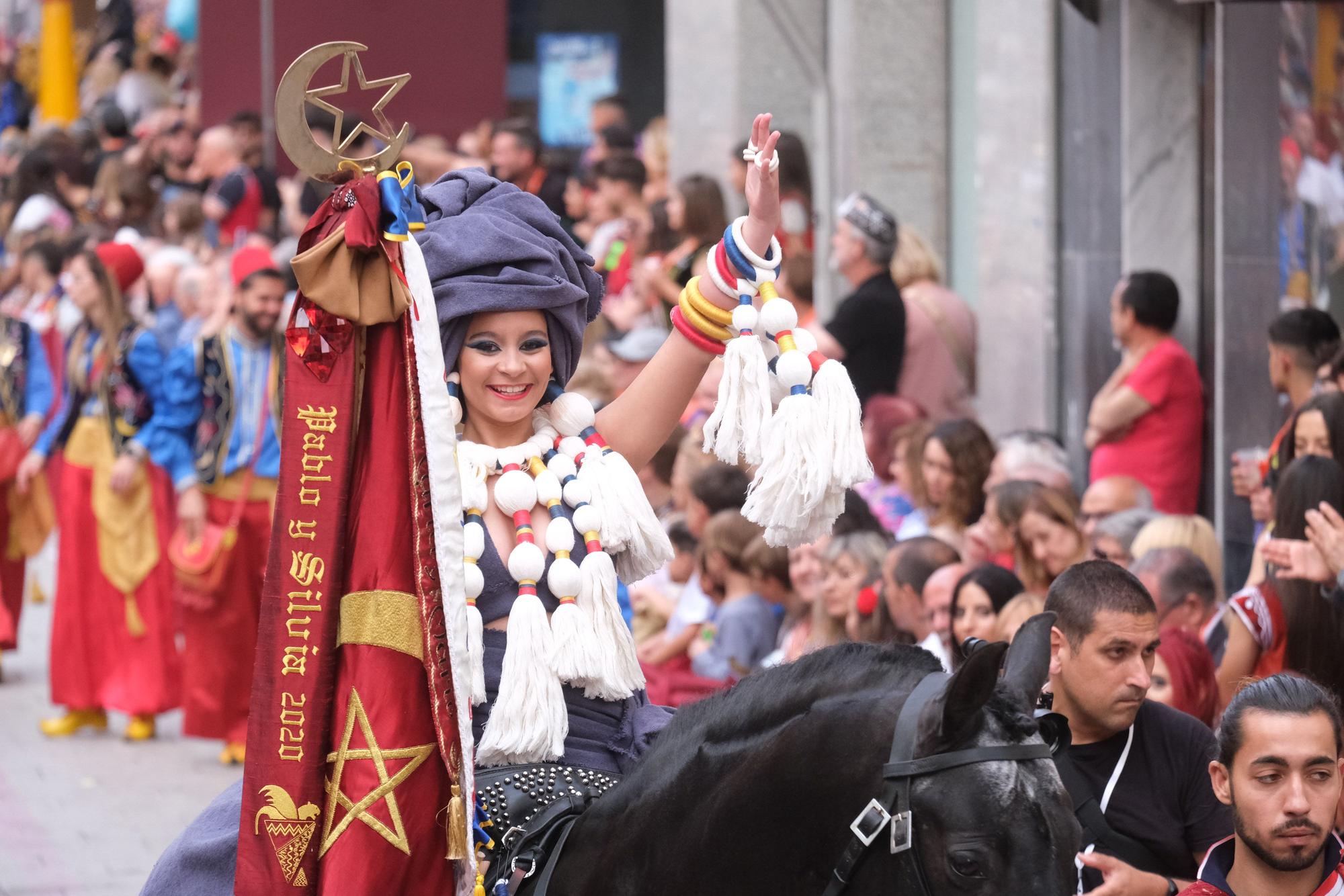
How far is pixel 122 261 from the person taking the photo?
10.1 metres

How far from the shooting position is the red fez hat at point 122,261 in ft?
32.8

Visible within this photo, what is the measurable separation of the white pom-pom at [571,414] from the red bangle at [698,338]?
0.77 ft

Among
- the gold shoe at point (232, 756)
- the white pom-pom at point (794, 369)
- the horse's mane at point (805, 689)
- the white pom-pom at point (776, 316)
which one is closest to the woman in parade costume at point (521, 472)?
the white pom-pom at point (776, 316)

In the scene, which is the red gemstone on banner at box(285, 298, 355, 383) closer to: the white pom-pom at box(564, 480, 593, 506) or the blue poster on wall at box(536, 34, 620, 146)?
the white pom-pom at box(564, 480, 593, 506)

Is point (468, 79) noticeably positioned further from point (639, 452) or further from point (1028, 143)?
point (639, 452)

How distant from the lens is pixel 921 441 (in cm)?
790

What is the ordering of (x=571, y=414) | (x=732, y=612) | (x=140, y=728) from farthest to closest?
(x=140, y=728)
(x=732, y=612)
(x=571, y=414)

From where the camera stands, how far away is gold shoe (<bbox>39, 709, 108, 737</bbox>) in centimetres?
977

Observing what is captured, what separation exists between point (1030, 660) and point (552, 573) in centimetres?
107

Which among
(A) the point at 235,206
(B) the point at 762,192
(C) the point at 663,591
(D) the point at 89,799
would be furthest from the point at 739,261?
(A) the point at 235,206

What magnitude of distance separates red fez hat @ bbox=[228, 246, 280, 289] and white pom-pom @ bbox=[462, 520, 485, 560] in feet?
18.2

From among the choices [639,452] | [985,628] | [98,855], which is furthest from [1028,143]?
[639,452]

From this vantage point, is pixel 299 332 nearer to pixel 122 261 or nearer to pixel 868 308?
pixel 868 308

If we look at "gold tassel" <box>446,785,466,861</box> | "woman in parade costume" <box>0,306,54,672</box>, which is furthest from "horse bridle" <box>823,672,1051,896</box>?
"woman in parade costume" <box>0,306,54,672</box>
